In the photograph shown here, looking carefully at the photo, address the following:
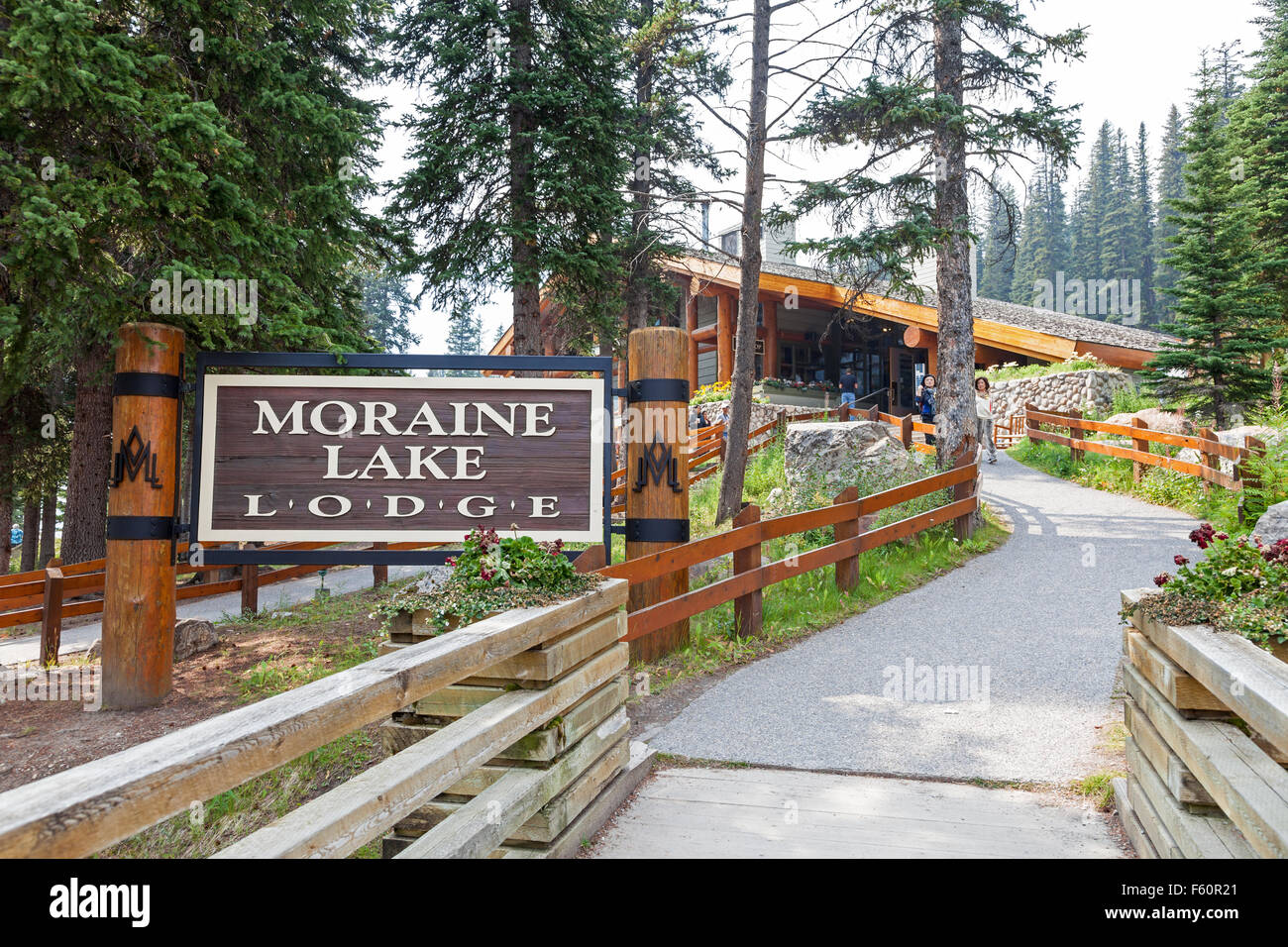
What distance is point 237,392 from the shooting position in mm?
5211

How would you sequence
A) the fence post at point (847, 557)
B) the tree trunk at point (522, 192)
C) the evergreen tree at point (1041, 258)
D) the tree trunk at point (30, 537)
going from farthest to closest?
the evergreen tree at point (1041, 258), the tree trunk at point (30, 537), the tree trunk at point (522, 192), the fence post at point (847, 557)

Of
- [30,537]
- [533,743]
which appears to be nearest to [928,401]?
[533,743]

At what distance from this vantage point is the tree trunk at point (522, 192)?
41.4ft

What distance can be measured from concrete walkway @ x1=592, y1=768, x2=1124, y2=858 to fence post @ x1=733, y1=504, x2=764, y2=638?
8.92 feet

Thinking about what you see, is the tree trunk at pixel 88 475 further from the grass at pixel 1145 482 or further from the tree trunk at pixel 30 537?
the grass at pixel 1145 482

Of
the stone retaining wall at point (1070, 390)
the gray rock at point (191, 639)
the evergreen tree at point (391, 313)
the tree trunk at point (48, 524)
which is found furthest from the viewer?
the evergreen tree at point (391, 313)

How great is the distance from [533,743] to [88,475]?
11.6m

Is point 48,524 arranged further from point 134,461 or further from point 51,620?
point 134,461

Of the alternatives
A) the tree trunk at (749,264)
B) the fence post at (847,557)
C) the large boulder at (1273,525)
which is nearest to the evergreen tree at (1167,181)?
the tree trunk at (749,264)

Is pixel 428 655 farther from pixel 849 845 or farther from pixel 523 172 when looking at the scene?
pixel 523 172

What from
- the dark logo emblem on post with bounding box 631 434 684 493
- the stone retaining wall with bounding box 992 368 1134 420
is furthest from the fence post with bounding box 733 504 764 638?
the stone retaining wall with bounding box 992 368 1134 420

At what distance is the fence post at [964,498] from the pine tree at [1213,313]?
7603 millimetres
